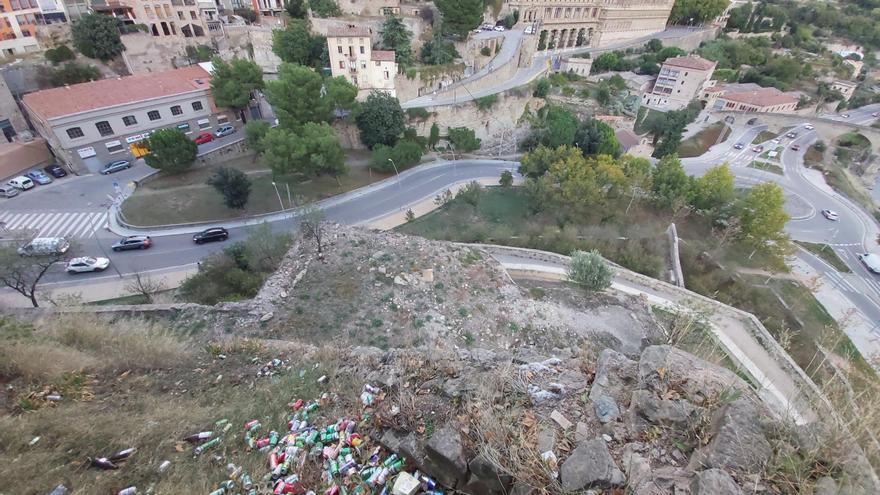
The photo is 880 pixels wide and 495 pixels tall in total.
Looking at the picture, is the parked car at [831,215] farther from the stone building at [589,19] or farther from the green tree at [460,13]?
the stone building at [589,19]

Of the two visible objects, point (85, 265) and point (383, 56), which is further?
point (383, 56)

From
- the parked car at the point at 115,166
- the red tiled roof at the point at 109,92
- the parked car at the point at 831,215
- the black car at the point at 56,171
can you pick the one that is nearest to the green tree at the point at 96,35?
the red tiled roof at the point at 109,92

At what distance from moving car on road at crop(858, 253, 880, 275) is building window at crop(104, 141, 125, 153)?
194 ft

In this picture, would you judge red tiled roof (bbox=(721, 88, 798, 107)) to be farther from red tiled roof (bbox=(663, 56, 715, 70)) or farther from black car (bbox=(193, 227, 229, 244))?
black car (bbox=(193, 227, 229, 244))

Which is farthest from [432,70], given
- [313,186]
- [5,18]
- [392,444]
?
[392,444]

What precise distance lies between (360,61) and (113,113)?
1845cm

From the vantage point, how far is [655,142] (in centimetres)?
4488

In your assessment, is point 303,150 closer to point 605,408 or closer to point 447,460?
point 447,460

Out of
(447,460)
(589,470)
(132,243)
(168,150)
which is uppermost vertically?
(589,470)

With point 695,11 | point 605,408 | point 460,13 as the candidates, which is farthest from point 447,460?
point 695,11

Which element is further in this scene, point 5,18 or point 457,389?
point 5,18

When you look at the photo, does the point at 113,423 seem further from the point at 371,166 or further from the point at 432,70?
the point at 432,70

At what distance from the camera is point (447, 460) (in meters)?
4.13

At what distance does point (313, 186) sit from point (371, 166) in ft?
16.4
